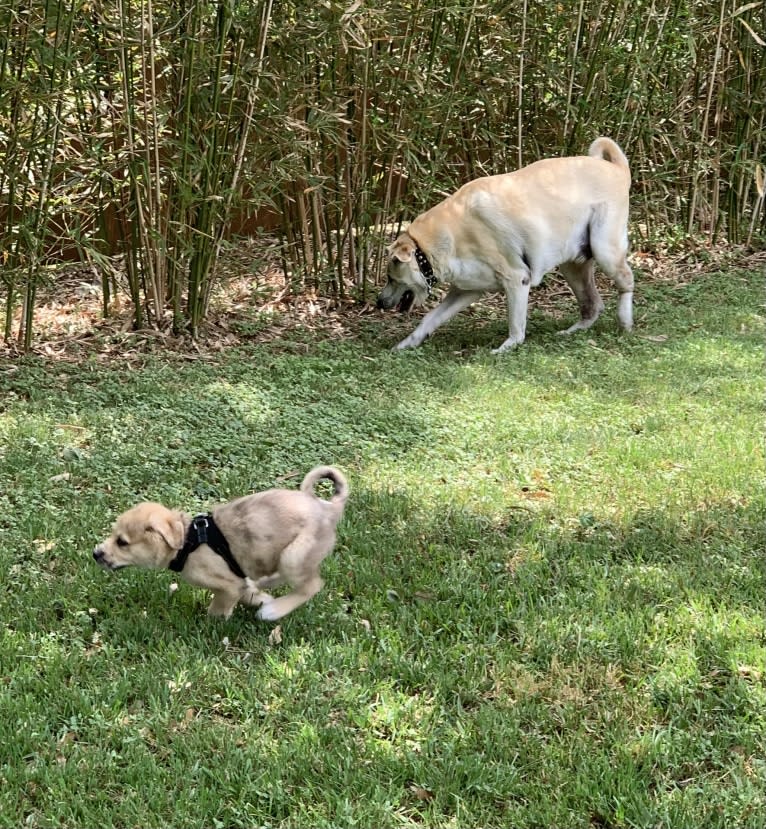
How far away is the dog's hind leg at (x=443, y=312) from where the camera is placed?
7207 millimetres

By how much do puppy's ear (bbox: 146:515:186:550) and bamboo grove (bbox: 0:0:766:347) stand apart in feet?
11.5

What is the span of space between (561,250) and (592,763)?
5233 millimetres

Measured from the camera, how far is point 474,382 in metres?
6.12

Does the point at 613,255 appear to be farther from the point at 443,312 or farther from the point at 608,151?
the point at 443,312

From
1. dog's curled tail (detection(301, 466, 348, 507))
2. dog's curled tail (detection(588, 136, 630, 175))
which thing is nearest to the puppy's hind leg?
dog's curled tail (detection(301, 466, 348, 507))

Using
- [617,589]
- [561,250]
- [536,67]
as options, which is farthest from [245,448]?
[536,67]

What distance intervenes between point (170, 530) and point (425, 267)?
4358 millimetres

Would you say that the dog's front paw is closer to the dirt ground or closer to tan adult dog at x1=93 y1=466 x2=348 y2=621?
the dirt ground

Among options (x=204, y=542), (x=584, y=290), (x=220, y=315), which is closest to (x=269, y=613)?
(x=204, y=542)

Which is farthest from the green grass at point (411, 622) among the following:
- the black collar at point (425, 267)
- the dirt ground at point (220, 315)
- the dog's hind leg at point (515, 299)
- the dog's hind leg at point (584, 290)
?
the dog's hind leg at point (584, 290)

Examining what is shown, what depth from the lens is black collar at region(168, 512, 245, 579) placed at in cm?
315

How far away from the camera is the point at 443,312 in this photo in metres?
7.29

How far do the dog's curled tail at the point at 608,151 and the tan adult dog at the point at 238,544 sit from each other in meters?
5.31

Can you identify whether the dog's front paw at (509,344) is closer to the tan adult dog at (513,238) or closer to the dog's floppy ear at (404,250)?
the tan adult dog at (513,238)
